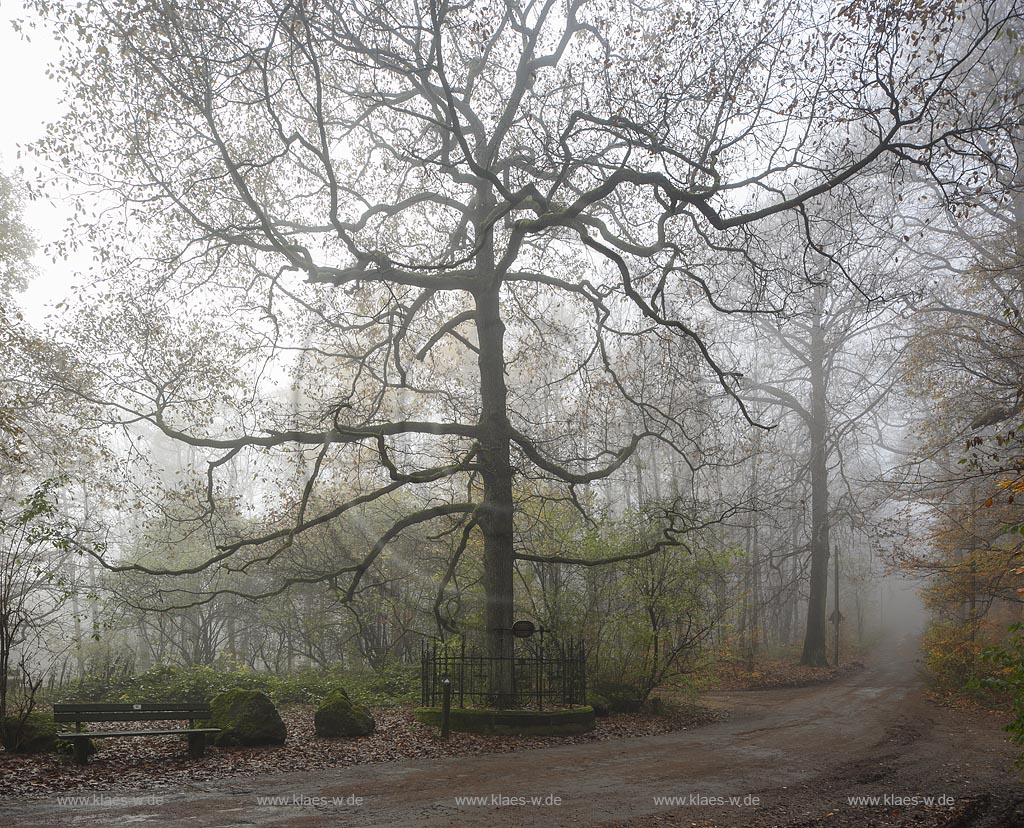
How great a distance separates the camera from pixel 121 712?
27.4ft

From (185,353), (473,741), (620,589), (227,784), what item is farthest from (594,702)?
(185,353)

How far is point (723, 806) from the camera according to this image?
7.02 meters

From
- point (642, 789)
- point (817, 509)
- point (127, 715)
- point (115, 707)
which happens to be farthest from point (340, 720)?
point (817, 509)

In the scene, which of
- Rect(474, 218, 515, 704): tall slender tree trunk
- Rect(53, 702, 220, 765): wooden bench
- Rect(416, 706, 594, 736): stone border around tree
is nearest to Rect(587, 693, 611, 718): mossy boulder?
Rect(416, 706, 594, 736): stone border around tree

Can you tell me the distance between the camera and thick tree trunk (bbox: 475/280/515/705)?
1179 cm

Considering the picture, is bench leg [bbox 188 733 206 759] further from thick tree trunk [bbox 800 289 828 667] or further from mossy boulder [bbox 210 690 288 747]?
thick tree trunk [bbox 800 289 828 667]

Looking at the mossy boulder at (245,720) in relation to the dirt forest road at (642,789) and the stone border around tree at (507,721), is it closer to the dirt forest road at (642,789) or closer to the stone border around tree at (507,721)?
the dirt forest road at (642,789)

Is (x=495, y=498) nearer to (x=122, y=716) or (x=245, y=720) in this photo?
(x=245, y=720)

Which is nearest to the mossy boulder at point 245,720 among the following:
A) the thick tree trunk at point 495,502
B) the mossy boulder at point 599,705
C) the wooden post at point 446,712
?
the wooden post at point 446,712

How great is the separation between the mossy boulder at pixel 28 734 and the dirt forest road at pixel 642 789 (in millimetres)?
2358

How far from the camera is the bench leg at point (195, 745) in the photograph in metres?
8.73

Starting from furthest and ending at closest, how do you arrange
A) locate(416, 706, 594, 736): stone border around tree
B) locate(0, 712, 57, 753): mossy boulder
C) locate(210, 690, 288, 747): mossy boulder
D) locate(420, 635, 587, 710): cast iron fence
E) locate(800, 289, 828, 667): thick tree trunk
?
locate(800, 289, 828, 667): thick tree trunk → locate(420, 635, 587, 710): cast iron fence → locate(416, 706, 594, 736): stone border around tree → locate(210, 690, 288, 747): mossy boulder → locate(0, 712, 57, 753): mossy boulder

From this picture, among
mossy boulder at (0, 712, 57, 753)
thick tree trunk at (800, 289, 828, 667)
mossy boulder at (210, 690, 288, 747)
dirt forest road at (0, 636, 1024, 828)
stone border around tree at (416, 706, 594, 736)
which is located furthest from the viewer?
thick tree trunk at (800, 289, 828, 667)

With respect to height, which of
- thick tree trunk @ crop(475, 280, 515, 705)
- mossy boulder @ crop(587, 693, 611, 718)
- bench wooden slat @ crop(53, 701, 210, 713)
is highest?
thick tree trunk @ crop(475, 280, 515, 705)
